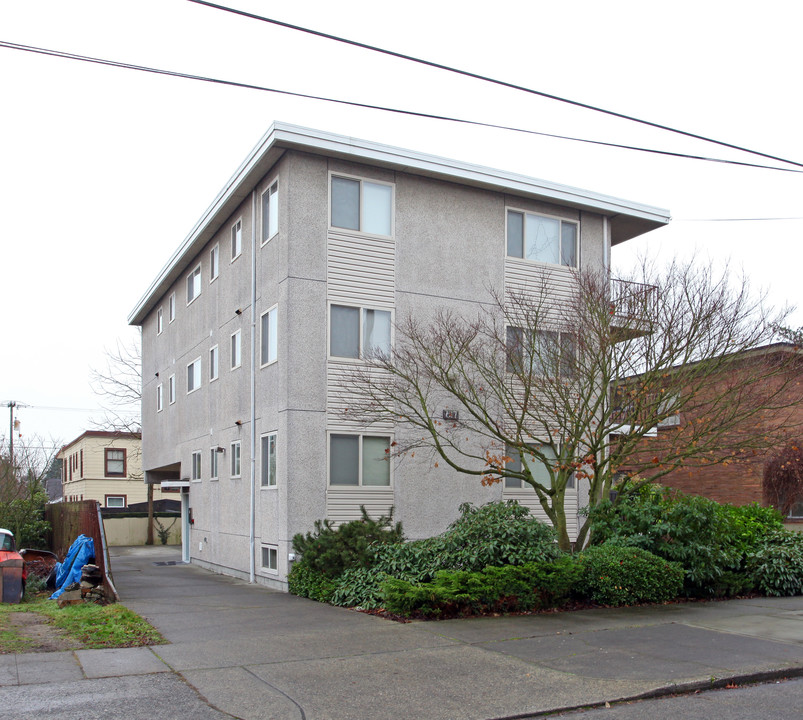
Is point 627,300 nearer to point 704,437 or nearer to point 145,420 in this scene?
point 704,437

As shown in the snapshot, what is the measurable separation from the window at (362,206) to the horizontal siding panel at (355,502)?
17.8 feet

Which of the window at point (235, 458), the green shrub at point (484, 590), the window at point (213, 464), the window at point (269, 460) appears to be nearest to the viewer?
the green shrub at point (484, 590)

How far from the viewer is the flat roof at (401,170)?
16656 millimetres

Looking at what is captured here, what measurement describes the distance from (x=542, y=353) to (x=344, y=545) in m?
4.97

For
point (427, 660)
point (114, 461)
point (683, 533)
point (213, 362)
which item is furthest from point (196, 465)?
point (114, 461)

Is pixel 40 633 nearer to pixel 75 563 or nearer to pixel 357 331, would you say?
pixel 75 563

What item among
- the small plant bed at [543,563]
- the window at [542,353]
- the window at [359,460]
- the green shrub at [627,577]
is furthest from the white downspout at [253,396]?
the green shrub at [627,577]

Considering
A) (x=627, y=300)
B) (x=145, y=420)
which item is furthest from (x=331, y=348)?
(x=145, y=420)

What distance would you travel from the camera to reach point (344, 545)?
14.6m

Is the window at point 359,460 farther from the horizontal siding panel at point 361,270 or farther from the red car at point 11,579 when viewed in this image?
the red car at point 11,579

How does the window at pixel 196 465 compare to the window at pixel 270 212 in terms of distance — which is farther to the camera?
the window at pixel 196 465

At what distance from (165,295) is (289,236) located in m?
13.2

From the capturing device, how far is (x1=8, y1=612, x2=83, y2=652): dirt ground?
9.86m

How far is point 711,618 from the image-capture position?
472 inches
